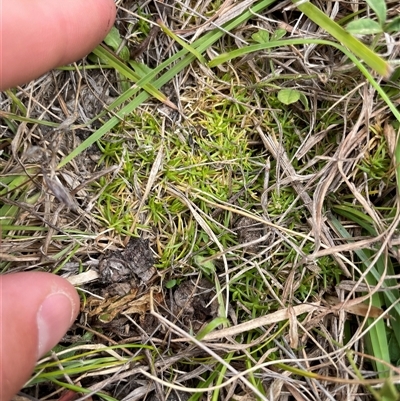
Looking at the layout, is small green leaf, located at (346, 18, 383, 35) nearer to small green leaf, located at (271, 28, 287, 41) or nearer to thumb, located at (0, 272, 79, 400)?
small green leaf, located at (271, 28, 287, 41)

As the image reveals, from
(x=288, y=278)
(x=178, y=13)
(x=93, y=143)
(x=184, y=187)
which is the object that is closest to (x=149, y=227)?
(x=184, y=187)

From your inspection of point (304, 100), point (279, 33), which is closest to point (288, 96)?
point (304, 100)

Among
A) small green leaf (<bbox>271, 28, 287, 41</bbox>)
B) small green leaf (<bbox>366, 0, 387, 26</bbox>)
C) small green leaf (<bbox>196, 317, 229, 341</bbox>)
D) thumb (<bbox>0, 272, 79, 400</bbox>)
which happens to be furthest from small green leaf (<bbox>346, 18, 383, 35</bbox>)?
thumb (<bbox>0, 272, 79, 400</bbox>)

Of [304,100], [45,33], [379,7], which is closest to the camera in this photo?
[379,7]

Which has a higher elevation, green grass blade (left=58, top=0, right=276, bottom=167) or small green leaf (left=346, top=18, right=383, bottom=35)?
small green leaf (left=346, top=18, right=383, bottom=35)

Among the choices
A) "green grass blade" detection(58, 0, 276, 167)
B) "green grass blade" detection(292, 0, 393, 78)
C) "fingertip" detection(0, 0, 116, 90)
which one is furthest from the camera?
"green grass blade" detection(58, 0, 276, 167)

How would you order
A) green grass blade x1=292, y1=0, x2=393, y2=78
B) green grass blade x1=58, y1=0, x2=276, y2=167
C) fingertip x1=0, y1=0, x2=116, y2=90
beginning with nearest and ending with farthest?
1. green grass blade x1=292, y1=0, x2=393, y2=78
2. fingertip x1=0, y1=0, x2=116, y2=90
3. green grass blade x1=58, y1=0, x2=276, y2=167

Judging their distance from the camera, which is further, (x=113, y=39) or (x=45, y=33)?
(x=113, y=39)

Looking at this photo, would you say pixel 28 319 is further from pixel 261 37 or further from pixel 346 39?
pixel 346 39
